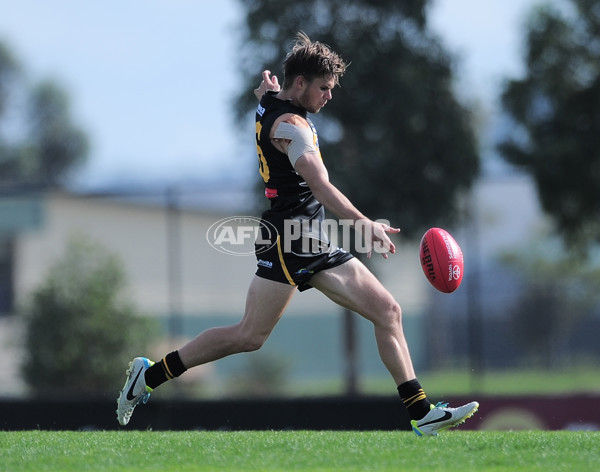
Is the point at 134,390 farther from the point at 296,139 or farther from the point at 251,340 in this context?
the point at 296,139

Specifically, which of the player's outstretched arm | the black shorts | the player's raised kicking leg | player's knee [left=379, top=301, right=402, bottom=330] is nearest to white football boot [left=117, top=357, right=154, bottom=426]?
the black shorts

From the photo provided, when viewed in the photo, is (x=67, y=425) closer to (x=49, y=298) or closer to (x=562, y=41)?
(x=49, y=298)

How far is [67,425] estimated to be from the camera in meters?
10.8

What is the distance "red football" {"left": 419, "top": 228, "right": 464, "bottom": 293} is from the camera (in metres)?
5.99

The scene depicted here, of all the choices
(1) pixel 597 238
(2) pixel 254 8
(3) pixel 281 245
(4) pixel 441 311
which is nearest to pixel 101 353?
(2) pixel 254 8

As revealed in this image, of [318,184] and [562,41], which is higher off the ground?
[562,41]

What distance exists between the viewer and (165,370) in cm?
618

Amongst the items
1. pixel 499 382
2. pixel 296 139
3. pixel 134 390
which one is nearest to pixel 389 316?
pixel 296 139

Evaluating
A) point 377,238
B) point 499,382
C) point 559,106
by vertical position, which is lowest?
point 499,382

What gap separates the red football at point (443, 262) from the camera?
A: 5992 millimetres

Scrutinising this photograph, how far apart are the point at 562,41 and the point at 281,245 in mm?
11258

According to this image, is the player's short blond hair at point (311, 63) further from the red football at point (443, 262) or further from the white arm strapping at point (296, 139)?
the red football at point (443, 262)

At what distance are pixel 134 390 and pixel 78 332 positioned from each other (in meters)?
9.02

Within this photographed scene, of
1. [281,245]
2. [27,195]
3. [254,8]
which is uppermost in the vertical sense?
[254,8]
